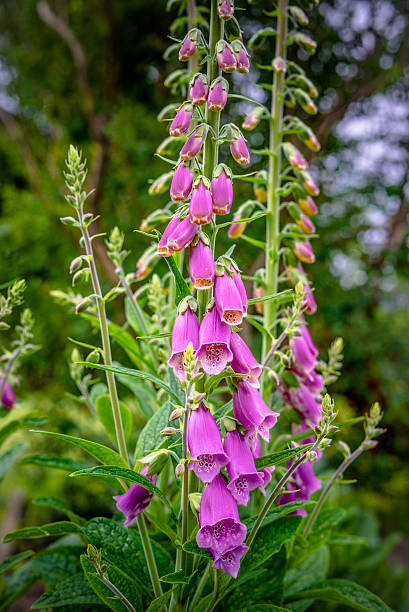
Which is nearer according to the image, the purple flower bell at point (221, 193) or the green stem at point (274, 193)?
the purple flower bell at point (221, 193)

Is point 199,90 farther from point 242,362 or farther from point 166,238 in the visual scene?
point 242,362

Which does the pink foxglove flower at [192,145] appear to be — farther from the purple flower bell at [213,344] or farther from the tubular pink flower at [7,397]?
the tubular pink flower at [7,397]

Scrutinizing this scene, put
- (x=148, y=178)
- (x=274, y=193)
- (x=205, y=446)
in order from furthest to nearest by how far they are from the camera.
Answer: (x=148, y=178) → (x=274, y=193) → (x=205, y=446)

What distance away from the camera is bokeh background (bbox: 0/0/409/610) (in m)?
1.75

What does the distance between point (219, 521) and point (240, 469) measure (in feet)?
0.15

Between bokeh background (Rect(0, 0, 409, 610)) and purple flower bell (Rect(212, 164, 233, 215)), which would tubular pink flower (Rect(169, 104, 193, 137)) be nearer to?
purple flower bell (Rect(212, 164, 233, 215))

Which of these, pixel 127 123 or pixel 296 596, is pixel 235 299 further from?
pixel 127 123

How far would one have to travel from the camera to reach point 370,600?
1.66ft

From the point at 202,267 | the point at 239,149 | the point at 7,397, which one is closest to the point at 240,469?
the point at 202,267

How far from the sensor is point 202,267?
Result: 0.39 meters

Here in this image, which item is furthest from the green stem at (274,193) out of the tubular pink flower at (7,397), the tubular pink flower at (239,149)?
the tubular pink flower at (7,397)

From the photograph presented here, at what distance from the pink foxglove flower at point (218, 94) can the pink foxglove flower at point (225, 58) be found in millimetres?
10

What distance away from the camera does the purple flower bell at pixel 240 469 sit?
1.24 ft

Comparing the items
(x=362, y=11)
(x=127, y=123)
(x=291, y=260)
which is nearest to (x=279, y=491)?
(x=291, y=260)
